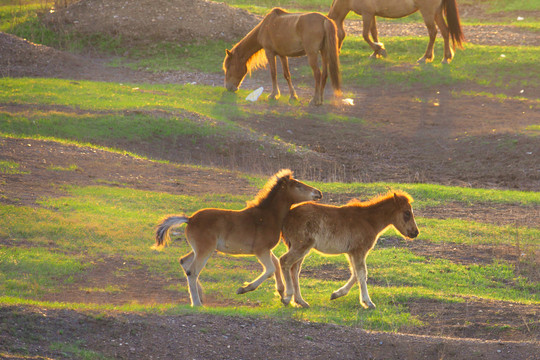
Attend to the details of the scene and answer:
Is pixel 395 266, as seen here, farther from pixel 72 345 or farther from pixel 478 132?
pixel 478 132

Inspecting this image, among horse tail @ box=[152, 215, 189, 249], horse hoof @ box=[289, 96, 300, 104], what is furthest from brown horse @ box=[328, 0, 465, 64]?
horse tail @ box=[152, 215, 189, 249]

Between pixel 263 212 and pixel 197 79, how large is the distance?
18435 mm

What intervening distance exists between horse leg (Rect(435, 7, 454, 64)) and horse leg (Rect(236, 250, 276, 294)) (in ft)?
63.0

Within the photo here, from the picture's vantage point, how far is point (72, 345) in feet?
23.5

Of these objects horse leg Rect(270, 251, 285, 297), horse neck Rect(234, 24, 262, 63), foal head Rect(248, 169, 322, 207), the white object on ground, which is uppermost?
horse neck Rect(234, 24, 262, 63)

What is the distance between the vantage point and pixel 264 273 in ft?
28.7

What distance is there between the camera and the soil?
24.9ft

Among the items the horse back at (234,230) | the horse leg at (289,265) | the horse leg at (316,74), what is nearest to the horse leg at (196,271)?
the horse back at (234,230)

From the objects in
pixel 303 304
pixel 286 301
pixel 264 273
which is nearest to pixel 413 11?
pixel 303 304

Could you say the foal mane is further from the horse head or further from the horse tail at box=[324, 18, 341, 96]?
the horse tail at box=[324, 18, 341, 96]

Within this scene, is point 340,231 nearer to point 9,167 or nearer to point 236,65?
point 9,167

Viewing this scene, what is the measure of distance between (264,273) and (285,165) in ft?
30.6

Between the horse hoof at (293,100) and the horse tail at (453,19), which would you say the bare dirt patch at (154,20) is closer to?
the horse hoof at (293,100)

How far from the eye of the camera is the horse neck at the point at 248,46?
2414cm
